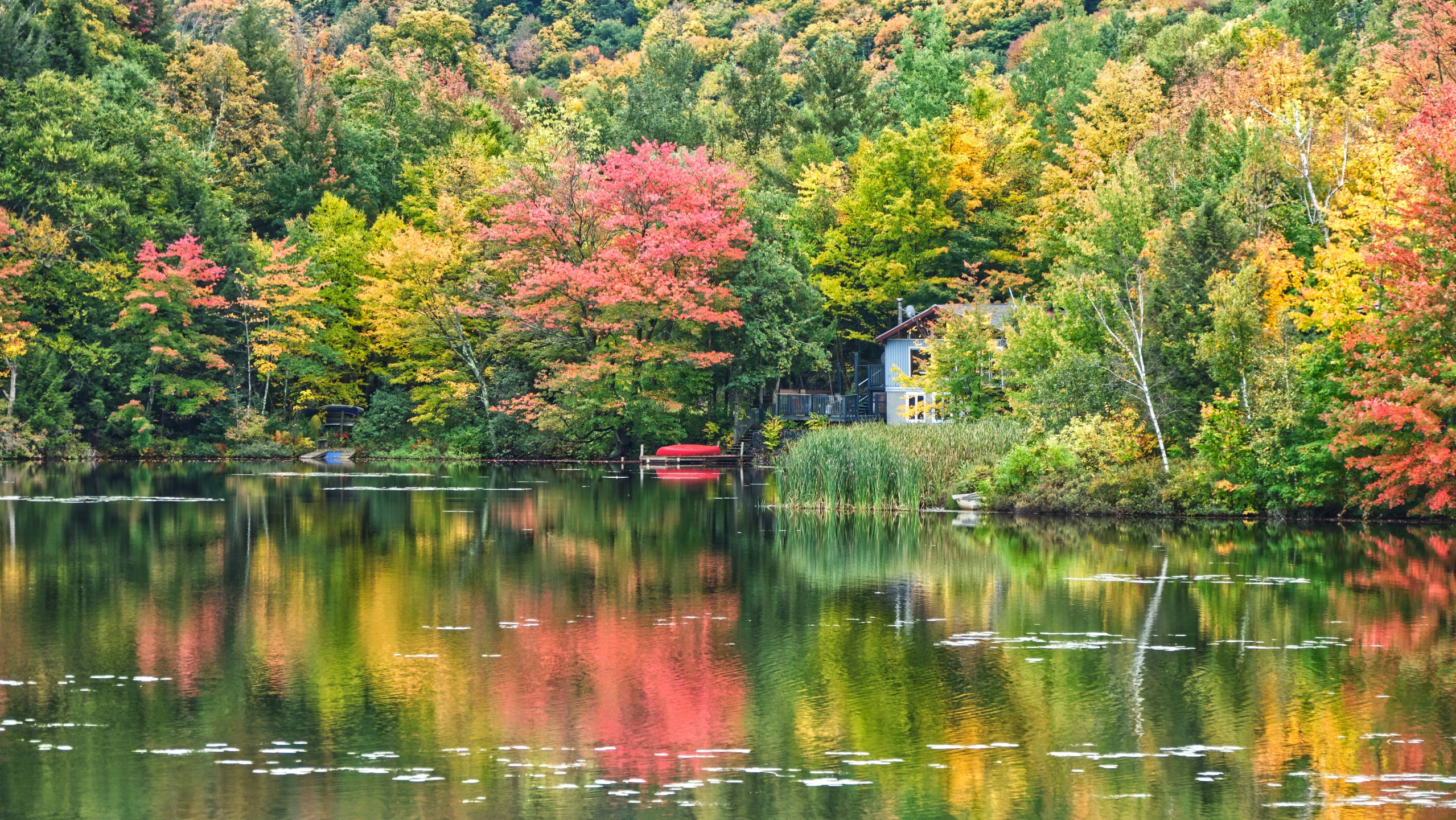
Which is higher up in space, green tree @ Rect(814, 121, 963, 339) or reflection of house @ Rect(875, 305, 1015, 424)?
green tree @ Rect(814, 121, 963, 339)

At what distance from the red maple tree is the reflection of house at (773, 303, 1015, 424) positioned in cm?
2130

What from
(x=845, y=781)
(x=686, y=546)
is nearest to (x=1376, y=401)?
(x=686, y=546)

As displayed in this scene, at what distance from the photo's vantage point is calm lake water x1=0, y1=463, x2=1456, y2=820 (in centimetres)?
1044

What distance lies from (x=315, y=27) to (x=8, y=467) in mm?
62450

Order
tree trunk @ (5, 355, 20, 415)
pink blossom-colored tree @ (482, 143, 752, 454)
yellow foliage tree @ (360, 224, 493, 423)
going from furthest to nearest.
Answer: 1. yellow foliage tree @ (360, 224, 493, 423)
2. tree trunk @ (5, 355, 20, 415)
3. pink blossom-colored tree @ (482, 143, 752, 454)

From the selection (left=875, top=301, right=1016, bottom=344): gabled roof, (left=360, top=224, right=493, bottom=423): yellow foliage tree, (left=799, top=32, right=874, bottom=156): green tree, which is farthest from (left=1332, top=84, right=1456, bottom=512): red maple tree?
(left=799, top=32, right=874, bottom=156): green tree

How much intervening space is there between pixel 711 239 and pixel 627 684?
139 ft

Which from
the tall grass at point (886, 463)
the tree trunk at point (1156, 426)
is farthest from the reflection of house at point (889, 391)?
the tree trunk at point (1156, 426)

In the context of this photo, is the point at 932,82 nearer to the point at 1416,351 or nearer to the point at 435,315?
the point at 435,315

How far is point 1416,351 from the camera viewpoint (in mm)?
28203

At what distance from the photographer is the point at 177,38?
74.2 metres

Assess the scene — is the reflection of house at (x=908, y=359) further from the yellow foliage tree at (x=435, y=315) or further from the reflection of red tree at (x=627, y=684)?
the reflection of red tree at (x=627, y=684)

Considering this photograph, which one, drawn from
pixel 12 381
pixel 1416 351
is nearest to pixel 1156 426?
pixel 1416 351

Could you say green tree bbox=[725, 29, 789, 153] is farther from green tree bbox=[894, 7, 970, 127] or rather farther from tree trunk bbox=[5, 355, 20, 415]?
tree trunk bbox=[5, 355, 20, 415]
